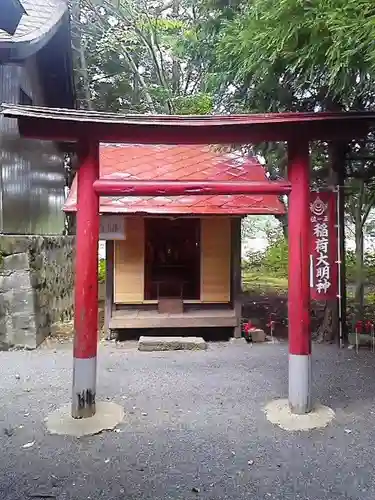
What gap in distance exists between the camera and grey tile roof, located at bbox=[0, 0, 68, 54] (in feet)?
19.5

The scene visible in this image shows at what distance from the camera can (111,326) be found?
765 centimetres

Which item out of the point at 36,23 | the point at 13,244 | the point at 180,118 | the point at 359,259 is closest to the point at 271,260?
the point at 359,259

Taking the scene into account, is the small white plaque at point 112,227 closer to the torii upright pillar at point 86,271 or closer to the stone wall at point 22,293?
Answer: the stone wall at point 22,293

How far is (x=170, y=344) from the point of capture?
7.04 metres

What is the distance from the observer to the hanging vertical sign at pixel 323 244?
6.12m

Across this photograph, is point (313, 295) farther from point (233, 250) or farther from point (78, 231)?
point (78, 231)

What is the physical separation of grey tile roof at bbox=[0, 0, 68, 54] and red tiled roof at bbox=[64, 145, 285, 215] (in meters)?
2.21

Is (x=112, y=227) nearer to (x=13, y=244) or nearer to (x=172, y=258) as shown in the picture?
(x=13, y=244)

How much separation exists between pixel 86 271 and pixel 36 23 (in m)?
4.80

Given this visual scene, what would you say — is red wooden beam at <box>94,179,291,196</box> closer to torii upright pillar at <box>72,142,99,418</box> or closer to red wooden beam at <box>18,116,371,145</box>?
torii upright pillar at <box>72,142,99,418</box>

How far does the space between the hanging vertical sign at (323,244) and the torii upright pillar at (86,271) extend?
303 centimetres

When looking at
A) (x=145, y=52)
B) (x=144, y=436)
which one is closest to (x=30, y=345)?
(x=144, y=436)

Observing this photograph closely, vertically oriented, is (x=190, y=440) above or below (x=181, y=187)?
below

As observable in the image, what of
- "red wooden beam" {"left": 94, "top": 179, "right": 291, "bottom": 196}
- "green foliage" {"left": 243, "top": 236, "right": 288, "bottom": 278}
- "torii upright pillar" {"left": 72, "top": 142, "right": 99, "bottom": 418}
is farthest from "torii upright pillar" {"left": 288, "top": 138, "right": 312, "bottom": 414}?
"green foliage" {"left": 243, "top": 236, "right": 288, "bottom": 278}
